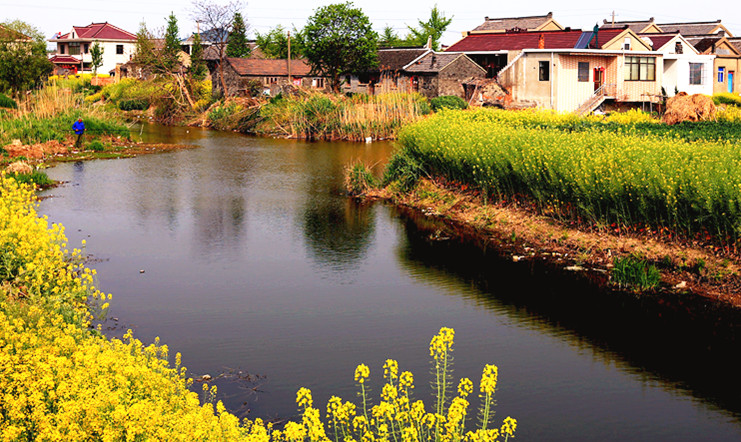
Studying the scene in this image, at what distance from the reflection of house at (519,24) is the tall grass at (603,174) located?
62358 mm

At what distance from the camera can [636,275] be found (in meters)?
18.1

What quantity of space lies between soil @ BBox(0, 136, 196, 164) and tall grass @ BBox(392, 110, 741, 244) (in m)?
20.5

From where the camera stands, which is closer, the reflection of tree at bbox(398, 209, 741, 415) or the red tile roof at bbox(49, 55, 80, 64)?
the reflection of tree at bbox(398, 209, 741, 415)

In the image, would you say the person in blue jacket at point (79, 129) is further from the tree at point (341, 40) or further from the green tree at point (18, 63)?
the tree at point (341, 40)

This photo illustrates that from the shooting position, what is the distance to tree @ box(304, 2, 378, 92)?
7100cm

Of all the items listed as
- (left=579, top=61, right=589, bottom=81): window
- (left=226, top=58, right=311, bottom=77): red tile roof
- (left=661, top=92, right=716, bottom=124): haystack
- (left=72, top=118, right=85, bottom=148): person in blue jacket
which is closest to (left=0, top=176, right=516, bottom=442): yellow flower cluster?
(left=72, top=118, right=85, bottom=148): person in blue jacket

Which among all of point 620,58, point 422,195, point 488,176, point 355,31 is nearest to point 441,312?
point 488,176

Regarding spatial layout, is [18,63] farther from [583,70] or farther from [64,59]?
[64,59]

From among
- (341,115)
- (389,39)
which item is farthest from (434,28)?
(341,115)

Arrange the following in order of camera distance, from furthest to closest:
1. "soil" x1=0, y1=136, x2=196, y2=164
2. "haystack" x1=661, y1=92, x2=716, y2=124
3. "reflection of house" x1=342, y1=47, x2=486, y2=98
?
"reflection of house" x1=342, y1=47, x2=486, y2=98 < "haystack" x1=661, y1=92, x2=716, y2=124 < "soil" x1=0, y1=136, x2=196, y2=164

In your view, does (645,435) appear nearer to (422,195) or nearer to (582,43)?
(422,195)

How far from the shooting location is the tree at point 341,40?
71000mm

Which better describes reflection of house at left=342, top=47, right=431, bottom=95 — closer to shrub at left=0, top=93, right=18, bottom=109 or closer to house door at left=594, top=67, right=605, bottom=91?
house door at left=594, top=67, right=605, bottom=91

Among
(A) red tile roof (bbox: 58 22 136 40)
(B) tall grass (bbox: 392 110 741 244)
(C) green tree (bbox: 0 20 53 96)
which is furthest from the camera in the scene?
(A) red tile roof (bbox: 58 22 136 40)
